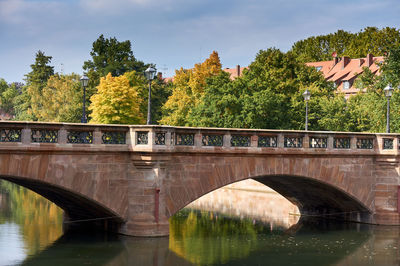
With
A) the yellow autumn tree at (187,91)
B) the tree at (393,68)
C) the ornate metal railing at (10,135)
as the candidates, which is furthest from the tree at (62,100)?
the ornate metal railing at (10,135)

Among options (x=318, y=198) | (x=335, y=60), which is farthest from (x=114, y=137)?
(x=335, y=60)

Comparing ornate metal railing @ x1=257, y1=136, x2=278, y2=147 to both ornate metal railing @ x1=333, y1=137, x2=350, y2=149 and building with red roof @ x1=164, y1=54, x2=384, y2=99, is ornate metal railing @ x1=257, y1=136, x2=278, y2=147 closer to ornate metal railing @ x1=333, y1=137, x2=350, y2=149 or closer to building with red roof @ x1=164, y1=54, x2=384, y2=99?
ornate metal railing @ x1=333, y1=137, x2=350, y2=149

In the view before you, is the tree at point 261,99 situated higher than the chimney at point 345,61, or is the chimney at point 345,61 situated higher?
the chimney at point 345,61

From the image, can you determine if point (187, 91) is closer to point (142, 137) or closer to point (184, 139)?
point (184, 139)

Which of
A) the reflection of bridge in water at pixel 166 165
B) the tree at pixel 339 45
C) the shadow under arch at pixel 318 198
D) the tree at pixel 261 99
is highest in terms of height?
the tree at pixel 339 45

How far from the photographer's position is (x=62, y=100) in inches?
2697

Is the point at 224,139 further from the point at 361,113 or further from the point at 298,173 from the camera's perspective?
the point at 361,113

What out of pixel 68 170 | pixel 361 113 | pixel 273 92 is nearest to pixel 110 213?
pixel 68 170

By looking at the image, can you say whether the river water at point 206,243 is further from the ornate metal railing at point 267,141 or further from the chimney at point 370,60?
the chimney at point 370,60

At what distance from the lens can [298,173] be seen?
2448cm

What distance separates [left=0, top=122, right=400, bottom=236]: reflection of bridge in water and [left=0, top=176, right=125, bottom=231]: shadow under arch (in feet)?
0.24

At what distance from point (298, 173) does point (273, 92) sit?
1796 cm

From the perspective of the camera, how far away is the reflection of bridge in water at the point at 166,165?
63.6 feet

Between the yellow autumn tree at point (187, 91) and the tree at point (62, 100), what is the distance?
30.8 feet
